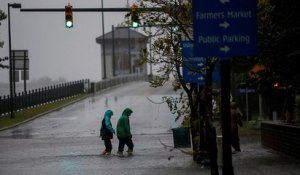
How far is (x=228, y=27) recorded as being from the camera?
8.09 m

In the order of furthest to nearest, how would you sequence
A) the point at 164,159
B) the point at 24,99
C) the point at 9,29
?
1. the point at 24,99
2. the point at 9,29
3. the point at 164,159

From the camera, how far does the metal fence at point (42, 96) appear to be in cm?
4452

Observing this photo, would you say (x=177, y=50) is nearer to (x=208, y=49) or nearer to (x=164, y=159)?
→ (x=164, y=159)

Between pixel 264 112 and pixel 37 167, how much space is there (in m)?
18.8

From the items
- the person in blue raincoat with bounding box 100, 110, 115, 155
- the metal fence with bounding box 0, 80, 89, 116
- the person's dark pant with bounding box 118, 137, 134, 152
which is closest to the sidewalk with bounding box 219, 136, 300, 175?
the person's dark pant with bounding box 118, 137, 134, 152

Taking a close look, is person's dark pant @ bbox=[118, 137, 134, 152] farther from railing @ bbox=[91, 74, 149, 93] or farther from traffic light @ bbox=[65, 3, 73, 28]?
railing @ bbox=[91, 74, 149, 93]

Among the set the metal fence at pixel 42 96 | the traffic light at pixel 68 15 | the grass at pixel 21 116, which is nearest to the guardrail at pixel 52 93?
the metal fence at pixel 42 96

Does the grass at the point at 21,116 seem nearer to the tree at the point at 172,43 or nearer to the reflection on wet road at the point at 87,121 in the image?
the reflection on wet road at the point at 87,121

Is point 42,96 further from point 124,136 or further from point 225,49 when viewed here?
point 225,49

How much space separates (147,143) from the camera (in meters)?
24.8

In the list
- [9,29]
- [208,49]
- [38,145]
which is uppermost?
[9,29]

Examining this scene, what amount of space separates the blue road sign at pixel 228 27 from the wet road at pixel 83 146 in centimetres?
702

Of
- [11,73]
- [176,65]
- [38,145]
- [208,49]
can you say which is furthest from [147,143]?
[11,73]

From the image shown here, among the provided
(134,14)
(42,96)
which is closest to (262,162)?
(134,14)
